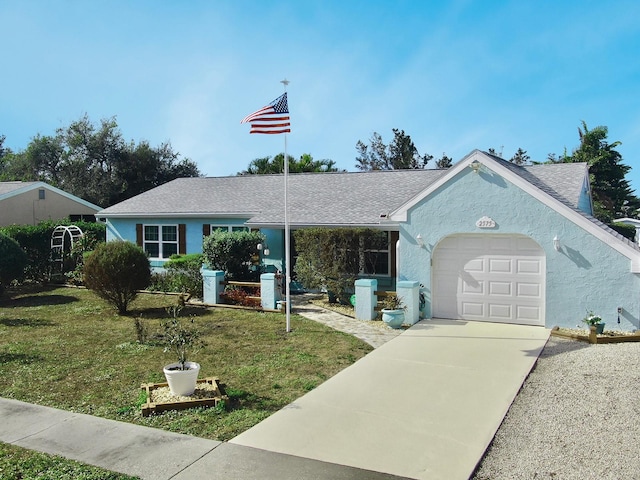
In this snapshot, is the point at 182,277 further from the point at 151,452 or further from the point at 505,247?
the point at 151,452

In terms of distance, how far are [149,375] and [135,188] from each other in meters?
37.0

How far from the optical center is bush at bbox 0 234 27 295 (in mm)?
17156

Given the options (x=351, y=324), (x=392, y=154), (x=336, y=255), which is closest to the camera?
(x=351, y=324)

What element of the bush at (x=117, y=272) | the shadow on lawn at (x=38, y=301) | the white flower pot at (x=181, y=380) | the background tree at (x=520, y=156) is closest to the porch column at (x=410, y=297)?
the white flower pot at (x=181, y=380)

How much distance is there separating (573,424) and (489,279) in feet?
21.8

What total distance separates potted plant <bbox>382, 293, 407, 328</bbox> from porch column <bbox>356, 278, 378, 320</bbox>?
579 mm

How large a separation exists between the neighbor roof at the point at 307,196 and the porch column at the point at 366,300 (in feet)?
8.85

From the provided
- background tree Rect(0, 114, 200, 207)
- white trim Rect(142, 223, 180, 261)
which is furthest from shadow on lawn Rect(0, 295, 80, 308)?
background tree Rect(0, 114, 200, 207)

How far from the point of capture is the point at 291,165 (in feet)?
139

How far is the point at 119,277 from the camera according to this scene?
1331 centimetres

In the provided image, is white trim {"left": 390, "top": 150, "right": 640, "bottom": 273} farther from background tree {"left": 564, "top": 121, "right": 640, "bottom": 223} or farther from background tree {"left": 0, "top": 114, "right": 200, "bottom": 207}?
background tree {"left": 0, "top": 114, "right": 200, "bottom": 207}

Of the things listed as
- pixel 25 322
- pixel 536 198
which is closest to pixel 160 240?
pixel 25 322

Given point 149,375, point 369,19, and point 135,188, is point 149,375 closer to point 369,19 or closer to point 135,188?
point 369,19

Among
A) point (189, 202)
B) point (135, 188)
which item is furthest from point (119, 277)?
point (135, 188)
